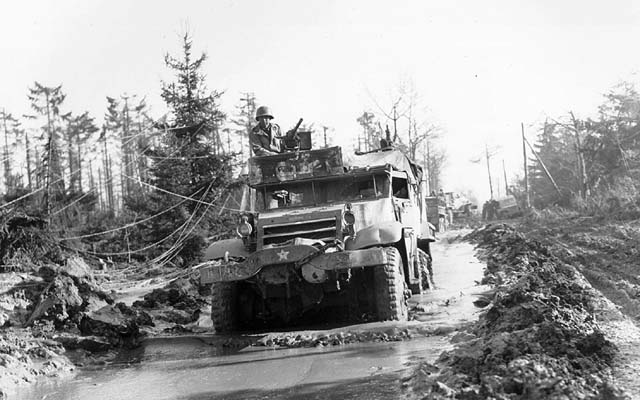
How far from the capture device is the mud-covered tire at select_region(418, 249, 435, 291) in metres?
11.6

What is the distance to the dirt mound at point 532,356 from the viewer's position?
3.81m

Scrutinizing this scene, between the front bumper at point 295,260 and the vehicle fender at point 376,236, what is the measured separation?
0.21m

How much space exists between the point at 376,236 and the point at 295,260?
1103mm

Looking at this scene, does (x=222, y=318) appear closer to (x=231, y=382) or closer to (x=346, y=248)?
(x=346, y=248)

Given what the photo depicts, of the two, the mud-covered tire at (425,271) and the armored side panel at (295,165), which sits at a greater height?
the armored side panel at (295,165)

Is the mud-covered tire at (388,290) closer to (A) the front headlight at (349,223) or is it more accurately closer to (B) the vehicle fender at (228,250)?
(A) the front headlight at (349,223)

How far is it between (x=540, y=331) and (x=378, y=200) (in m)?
4.73

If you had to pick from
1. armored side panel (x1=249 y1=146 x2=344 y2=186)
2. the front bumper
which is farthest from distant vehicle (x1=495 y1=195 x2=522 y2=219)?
the front bumper

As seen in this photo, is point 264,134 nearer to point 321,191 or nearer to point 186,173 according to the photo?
point 321,191

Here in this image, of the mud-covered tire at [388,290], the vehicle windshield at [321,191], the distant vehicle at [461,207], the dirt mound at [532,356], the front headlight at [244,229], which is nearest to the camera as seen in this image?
the dirt mound at [532,356]

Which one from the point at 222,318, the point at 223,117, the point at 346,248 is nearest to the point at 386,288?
the point at 346,248

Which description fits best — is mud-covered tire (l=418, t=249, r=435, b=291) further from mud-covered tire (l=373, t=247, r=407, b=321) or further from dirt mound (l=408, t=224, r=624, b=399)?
dirt mound (l=408, t=224, r=624, b=399)

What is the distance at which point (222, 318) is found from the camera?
9016mm

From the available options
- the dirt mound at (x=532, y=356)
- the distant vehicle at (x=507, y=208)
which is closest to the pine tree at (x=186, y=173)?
the dirt mound at (x=532, y=356)
